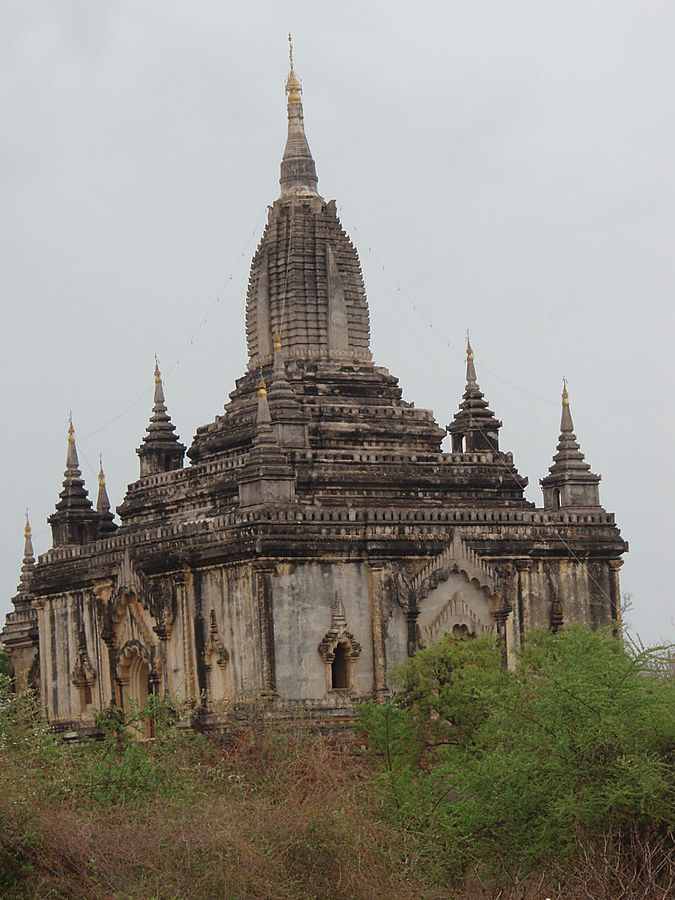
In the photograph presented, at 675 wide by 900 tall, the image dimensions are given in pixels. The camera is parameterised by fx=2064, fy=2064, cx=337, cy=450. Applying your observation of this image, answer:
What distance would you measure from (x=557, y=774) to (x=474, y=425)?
18.6 metres

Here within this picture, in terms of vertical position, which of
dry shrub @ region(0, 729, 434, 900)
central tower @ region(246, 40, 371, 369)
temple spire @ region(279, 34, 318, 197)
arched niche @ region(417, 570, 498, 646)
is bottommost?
dry shrub @ region(0, 729, 434, 900)

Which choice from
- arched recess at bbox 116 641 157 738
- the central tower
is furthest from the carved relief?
the central tower

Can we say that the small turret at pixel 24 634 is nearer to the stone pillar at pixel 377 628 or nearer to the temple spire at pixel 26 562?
the temple spire at pixel 26 562

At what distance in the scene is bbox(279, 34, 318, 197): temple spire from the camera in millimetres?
45438

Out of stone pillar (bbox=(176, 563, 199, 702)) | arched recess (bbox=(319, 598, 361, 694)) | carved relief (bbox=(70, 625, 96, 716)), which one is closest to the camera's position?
arched recess (bbox=(319, 598, 361, 694))

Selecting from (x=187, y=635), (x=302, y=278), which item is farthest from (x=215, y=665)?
(x=302, y=278)

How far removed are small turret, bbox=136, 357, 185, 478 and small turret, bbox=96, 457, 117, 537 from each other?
216 cm

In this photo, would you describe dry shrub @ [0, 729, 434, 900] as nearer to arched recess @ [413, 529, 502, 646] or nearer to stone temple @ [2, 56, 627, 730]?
stone temple @ [2, 56, 627, 730]

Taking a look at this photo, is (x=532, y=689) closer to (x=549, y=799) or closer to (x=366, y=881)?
(x=549, y=799)

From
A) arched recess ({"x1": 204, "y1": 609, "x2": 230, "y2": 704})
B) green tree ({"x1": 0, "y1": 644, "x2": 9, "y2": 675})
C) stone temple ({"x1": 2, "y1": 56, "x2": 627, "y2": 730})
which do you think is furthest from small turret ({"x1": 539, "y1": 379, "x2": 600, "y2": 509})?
green tree ({"x1": 0, "y1": 644, "x2": 9, "y2": 675})

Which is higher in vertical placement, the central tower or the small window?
the central tower

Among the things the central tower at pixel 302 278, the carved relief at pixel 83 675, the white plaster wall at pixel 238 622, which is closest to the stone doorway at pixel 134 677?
the carved relief at pixel 83 675

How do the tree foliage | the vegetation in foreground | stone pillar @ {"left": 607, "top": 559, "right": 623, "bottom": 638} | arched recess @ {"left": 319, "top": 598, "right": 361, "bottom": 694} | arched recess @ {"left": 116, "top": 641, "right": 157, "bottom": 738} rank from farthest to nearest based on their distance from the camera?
stone pillar @ {"left": 607, "top": 559, "right": 623, "bottom": 638}, arched recess @ {"left": 116, "top": 641, "right": 157, "bottom": 738}, arched recess @ {"left": 319, "top": 598, "right": 361, "bottom": 694}, the tree foliage, the vegetation in foreground

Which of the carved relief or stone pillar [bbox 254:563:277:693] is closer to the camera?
stone pillar [bbox 254:563:277:693]
